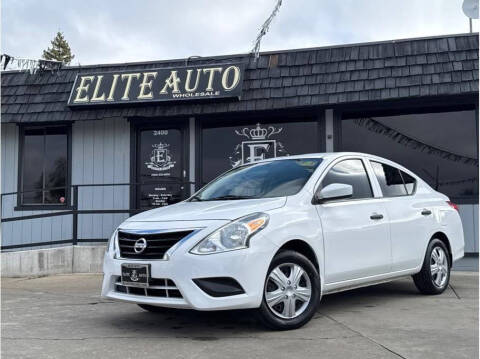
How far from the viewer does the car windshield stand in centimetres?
511

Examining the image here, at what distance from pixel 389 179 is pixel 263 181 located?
157cm

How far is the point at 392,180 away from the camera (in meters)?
6.08

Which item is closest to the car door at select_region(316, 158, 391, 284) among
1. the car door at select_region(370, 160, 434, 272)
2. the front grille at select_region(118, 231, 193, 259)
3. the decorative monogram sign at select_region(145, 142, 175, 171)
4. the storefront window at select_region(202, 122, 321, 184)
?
the car door at select_region(370, 160, 434, 272)

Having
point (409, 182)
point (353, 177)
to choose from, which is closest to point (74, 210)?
point (353, 177)

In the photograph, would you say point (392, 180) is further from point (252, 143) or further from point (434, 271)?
point (252, 143)

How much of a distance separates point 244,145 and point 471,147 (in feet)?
12.9

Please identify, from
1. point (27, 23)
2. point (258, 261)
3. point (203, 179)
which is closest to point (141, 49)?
point (27, 23)

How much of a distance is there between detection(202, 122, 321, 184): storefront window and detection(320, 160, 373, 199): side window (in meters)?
4.14

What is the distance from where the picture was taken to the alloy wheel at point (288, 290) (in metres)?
4.41

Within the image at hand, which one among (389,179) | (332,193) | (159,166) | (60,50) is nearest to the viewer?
(332,193)

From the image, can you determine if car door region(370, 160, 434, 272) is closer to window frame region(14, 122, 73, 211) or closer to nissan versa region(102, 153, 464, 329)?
nissan versa region(102, 153, 464, 329)

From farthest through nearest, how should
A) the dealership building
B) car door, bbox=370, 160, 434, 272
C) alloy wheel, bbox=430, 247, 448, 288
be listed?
the dealership building → alloy wheel, bbox=430, 247, 448, 288 → car door, bbox=370, 160, 434, 272

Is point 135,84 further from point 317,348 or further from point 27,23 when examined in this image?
point 27,23

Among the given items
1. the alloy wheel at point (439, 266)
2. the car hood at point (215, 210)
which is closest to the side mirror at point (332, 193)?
the car hood at point (215, 210)
